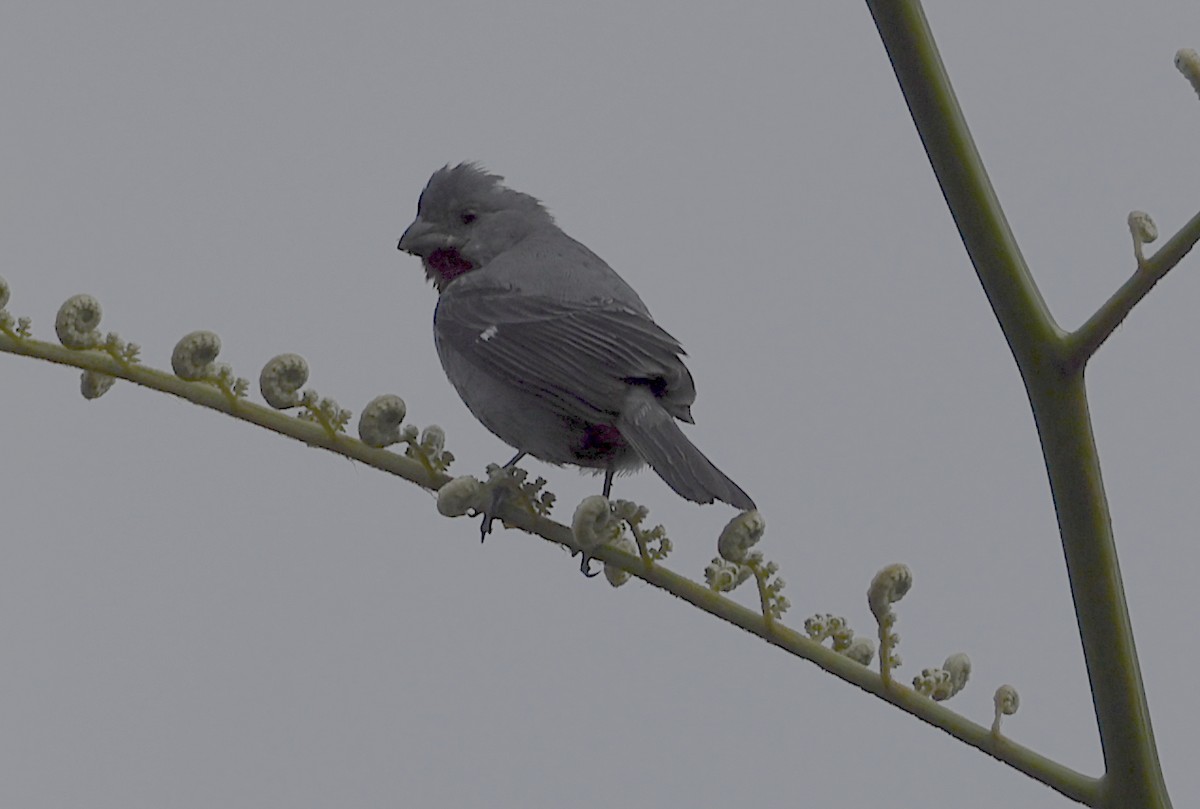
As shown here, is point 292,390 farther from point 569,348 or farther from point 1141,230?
point 569,348

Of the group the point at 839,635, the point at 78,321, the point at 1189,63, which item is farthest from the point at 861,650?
the point at 78,321

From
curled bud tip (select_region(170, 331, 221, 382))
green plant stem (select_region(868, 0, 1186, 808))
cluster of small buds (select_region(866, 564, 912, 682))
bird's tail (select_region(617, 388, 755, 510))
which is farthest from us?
bird's tail (select_region(617, 388, 755, 510))

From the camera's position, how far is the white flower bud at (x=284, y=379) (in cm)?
120

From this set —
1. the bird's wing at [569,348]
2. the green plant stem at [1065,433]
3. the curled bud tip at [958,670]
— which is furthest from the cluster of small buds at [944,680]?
the bird's wing at [569,348]

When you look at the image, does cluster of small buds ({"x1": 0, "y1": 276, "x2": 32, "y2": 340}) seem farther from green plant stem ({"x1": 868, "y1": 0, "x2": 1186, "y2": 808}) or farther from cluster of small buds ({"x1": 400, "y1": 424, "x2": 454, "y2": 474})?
green plant stem ({"x1": 868, "y1": 0, "x2": 1186, "y2": 808})

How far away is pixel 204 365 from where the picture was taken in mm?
1199

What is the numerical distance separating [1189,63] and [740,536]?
48cm

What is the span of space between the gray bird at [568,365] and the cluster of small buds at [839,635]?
0.64 meters

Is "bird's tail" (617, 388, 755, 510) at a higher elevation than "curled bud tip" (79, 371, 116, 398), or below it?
higher

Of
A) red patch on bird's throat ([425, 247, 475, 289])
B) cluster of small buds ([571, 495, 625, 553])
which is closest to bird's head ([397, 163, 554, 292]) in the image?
red patch on bird's throat ([425, 247, 475, 289])

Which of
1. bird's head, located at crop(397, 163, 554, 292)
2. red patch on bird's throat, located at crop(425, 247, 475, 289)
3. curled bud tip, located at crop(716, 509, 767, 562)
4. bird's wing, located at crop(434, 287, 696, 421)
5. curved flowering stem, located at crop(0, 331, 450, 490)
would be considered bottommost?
curved flowering stem, located at crop(0, 331, 450, 490)

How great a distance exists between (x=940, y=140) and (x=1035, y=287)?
0.13 m

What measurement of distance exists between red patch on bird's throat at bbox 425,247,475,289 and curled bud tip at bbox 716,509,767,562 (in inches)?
89.7

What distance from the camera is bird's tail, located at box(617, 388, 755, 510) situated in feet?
5.58
